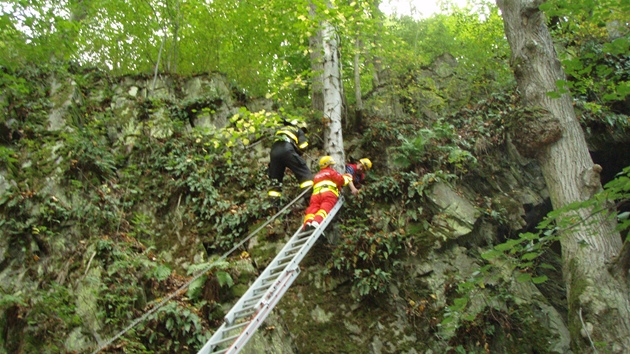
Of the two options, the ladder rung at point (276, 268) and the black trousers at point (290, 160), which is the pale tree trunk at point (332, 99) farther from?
the ladder rung at point (276, 268)

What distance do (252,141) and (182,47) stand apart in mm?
5114

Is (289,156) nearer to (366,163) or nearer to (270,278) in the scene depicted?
(366,163)

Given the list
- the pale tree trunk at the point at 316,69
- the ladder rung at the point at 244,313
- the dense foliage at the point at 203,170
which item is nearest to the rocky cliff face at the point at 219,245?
the dense foliage at the point at 203,170

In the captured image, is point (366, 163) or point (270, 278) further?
point (366, 163)

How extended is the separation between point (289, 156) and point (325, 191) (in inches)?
46.6

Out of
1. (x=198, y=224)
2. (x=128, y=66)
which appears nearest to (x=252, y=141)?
(x=198, y=224)

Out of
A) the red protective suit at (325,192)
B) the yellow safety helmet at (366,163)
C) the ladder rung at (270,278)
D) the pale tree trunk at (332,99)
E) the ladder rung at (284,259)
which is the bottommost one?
the ladder rung at (270,278)

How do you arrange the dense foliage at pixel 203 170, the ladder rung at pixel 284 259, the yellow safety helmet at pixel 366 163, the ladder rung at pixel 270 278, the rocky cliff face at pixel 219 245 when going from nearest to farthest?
the ladder rung at pixel 270 278 → the ladder rung at pixel 284 259 → the dense foliage at pixel 203 170 → the rocky cliff face at pixel 219 245 → the yellow safety helmet at pixel 366 163

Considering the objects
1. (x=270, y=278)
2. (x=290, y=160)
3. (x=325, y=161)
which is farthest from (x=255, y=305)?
(x=290, y=160)

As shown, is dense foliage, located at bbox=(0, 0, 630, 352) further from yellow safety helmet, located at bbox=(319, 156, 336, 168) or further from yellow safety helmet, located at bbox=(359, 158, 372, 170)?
yellow safety helmet, located at bbox=(319, 156, 336, 168)

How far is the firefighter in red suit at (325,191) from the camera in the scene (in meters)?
7.23

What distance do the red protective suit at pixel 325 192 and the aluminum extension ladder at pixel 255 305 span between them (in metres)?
0.53

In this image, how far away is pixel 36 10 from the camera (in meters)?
9.24

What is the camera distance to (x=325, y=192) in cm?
753
